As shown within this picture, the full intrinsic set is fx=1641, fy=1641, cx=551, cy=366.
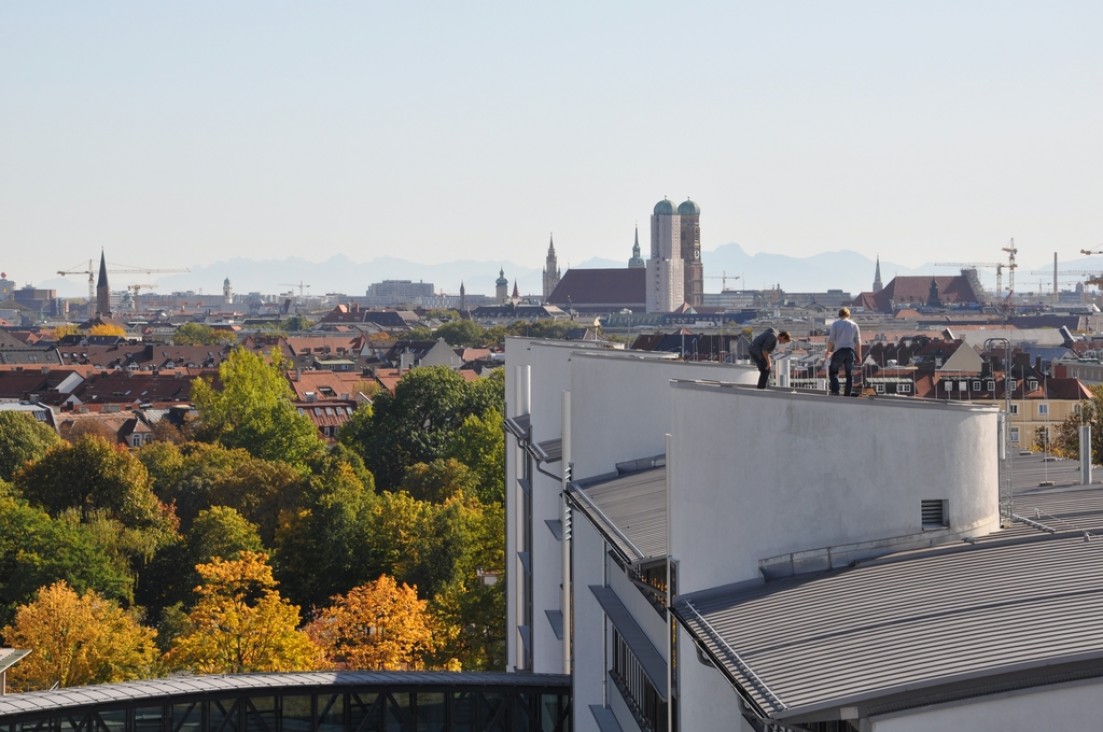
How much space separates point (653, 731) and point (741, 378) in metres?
5.36

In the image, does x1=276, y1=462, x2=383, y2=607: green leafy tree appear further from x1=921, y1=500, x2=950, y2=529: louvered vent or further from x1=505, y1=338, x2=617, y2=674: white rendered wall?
x1=921, y1=500, x2=950, y2=529: louvered vent

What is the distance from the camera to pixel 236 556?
60.3 meters

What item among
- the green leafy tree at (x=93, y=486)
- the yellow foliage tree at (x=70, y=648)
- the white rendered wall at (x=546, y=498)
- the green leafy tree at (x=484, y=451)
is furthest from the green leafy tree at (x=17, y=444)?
the white rendered wall at (x=546, y=498)

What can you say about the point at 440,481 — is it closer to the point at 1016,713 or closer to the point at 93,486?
the point at 93,486

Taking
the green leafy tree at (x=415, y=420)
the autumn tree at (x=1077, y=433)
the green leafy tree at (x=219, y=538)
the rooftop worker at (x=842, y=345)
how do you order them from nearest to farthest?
the rooftop worker at (x=842, y=345) < the autumn tree at (x=1077, y=433) < the green leafy tree at (x=219, y=538) < the green leafy tree at (x=415, y=420)

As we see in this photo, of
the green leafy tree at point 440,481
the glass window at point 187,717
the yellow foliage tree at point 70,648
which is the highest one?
the glass window at point 187,717

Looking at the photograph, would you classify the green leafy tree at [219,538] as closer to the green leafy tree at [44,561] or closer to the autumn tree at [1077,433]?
the green leafy tree at [44,561]

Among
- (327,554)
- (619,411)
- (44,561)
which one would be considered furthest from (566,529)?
(327,554)

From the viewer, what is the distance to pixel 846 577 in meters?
13.0

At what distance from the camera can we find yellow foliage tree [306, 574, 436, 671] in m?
47.0

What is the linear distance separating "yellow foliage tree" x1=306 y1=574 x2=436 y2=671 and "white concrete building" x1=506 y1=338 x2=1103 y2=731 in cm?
2668

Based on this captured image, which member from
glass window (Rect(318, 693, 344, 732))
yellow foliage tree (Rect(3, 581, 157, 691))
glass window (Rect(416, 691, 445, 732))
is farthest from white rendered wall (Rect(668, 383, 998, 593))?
yellow foliage tree (Rect(3, 581, 157, 691))

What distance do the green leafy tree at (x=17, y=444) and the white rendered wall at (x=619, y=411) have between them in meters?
66.2

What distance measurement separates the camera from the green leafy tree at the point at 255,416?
94.2 meters
